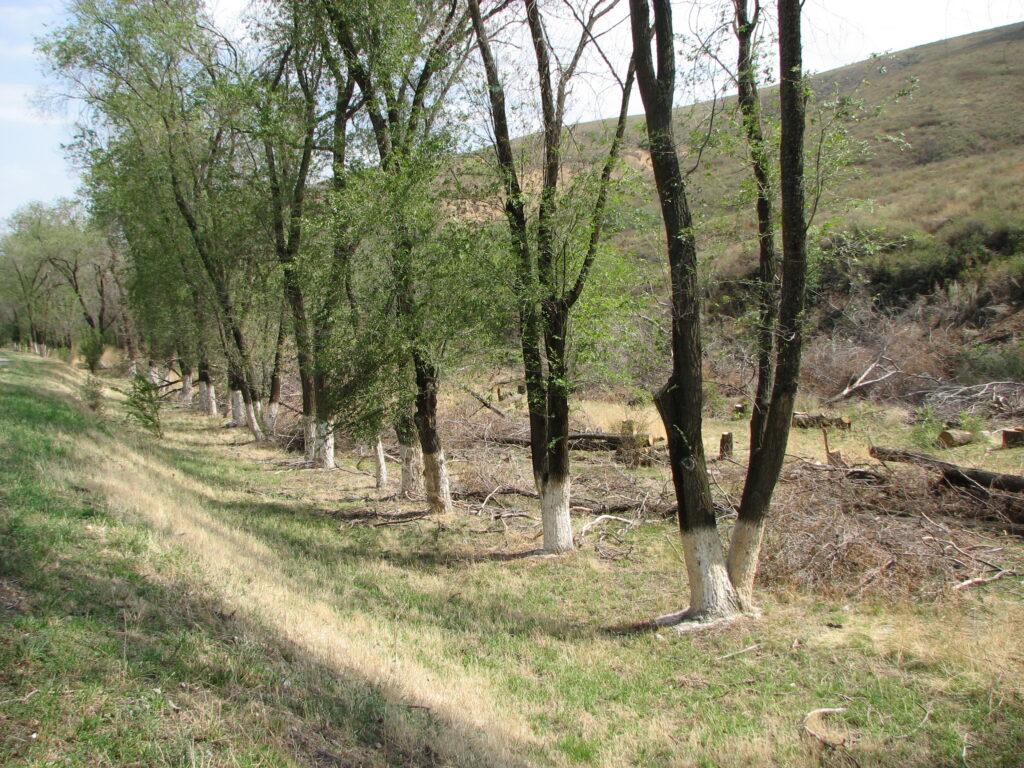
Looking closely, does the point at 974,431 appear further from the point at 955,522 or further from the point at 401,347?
the point at 401,347

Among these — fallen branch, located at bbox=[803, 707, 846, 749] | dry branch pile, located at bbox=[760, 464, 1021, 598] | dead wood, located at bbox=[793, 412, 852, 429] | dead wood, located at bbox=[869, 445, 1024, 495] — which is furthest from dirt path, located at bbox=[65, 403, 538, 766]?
dead wood, located at bbox=[793, 412, 852, 429]

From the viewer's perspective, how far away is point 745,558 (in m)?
7.74

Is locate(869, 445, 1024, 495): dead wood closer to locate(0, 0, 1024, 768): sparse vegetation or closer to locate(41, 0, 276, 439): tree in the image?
locate(0, 0, 1024, 768): sparse vegetation

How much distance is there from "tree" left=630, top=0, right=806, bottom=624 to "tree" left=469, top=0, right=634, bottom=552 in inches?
70.0

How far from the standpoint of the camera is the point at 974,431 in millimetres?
15281

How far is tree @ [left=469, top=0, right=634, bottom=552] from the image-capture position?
9.64 meters

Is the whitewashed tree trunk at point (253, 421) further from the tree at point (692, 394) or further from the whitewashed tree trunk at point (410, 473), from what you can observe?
the tree at point (692, 394)

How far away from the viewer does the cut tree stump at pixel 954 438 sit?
49.3ft

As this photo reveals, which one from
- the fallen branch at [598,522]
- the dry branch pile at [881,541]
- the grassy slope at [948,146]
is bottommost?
the fallen branch at [598,522]

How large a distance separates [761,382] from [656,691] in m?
4.34

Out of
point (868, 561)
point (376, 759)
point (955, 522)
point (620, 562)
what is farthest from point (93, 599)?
point (955, 522)

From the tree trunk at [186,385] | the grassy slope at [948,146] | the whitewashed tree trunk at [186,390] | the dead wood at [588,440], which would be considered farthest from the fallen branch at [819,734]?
the whitewashed tree trunk at [186,390]

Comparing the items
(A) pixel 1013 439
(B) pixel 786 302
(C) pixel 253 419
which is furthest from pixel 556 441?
(C) pixel 253 419

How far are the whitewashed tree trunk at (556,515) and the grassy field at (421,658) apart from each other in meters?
0.37
